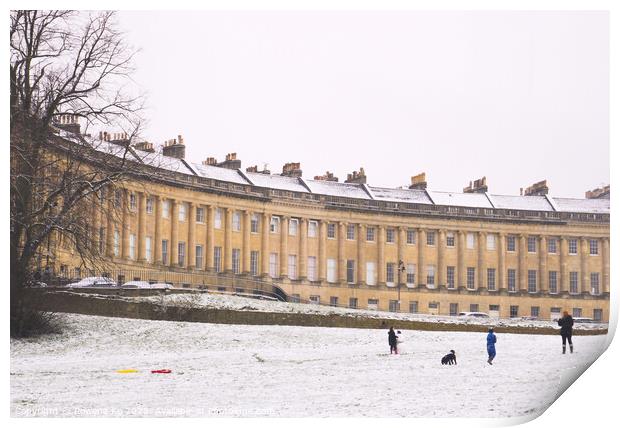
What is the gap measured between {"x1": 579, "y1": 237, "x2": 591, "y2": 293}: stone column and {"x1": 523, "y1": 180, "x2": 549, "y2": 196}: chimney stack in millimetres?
1864

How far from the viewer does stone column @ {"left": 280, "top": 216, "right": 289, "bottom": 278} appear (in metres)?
33.8

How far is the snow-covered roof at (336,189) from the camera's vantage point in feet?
102

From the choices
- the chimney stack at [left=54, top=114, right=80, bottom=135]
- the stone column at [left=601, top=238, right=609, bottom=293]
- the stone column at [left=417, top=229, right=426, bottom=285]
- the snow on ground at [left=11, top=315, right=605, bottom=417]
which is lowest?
the snow on ground at [left=11, top=315, right=605, bottom=417]

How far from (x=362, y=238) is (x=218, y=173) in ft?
27.2

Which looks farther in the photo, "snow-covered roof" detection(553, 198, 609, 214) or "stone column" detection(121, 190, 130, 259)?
"stone column" detection(121, 190, 130, 259)

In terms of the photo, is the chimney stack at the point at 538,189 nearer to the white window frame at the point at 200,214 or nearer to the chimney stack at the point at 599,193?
the chimney stack at the point at 599,193

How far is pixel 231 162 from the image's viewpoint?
91.1 feet

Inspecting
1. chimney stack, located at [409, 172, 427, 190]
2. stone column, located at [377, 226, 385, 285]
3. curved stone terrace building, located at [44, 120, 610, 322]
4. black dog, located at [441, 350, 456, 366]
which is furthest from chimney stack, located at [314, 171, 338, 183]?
stone column, located at [377, 226, 385, 285]

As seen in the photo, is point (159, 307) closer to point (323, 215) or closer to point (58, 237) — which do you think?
point (58, 237)

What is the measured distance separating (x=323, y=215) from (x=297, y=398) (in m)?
16.3

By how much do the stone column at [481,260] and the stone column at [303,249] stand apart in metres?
5.54

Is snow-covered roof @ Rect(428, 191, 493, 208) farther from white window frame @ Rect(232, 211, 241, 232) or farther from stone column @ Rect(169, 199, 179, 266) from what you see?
stone column @ Rect(169, 199, 179, 266)

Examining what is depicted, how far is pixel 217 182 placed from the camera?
3381 cm

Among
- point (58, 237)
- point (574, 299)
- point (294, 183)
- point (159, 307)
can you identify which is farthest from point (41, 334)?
point (574, 299)
